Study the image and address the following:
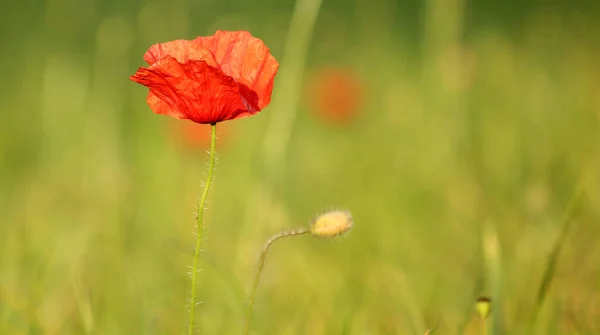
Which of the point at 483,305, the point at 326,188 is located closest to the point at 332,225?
the point at 483,305

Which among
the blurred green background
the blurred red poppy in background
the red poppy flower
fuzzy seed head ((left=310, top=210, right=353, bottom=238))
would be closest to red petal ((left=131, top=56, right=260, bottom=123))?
the red poppy flower

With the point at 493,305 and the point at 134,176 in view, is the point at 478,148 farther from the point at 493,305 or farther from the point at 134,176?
the point at 493,305

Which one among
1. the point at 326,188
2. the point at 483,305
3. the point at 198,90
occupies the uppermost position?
the point at 198,90

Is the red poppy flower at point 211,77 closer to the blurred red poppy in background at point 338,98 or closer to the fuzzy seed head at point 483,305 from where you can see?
the fuzzy seed head at point 483,305

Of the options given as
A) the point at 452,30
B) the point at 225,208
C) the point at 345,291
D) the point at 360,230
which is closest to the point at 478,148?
the point at 452,30

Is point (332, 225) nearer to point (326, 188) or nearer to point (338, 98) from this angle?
point (326, 188)

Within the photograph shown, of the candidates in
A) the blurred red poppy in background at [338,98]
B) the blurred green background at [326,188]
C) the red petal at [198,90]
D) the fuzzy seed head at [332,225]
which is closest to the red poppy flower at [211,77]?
the red petal at [198,90]

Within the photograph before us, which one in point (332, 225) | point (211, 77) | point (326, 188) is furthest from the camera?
point (326, 188)
